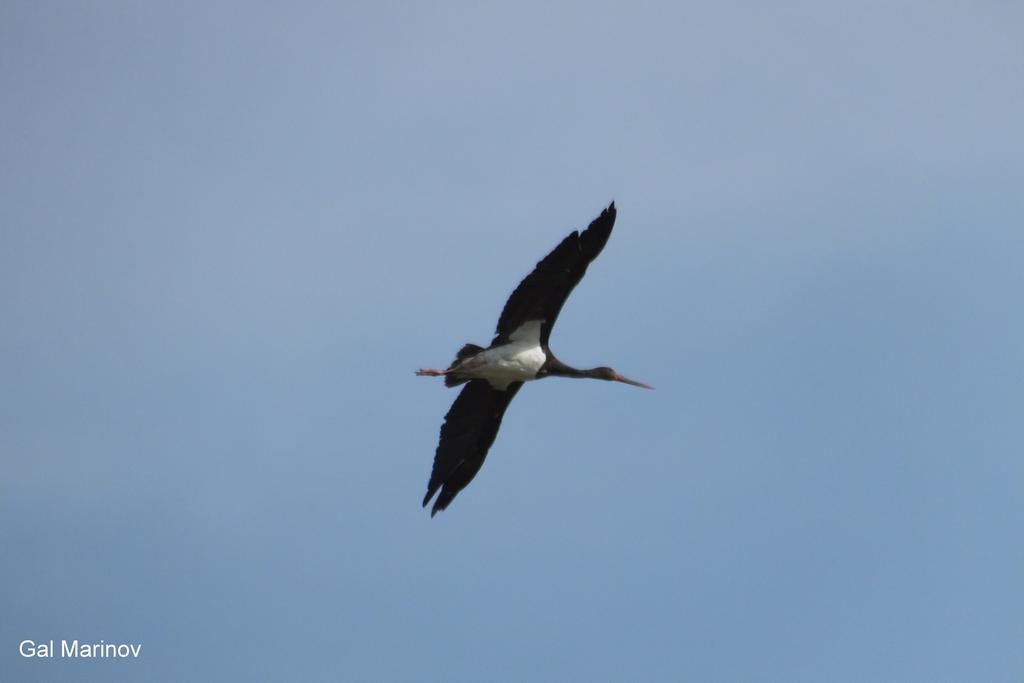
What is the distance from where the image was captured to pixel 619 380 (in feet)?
84.5

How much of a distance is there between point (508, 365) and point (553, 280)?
1.34m

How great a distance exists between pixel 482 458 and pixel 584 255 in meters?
3.28

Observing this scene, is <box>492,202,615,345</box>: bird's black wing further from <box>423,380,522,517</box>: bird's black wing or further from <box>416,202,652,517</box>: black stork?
<box>423,380,522,517</box>: bird's black wing

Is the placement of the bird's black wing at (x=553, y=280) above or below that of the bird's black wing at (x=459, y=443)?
above

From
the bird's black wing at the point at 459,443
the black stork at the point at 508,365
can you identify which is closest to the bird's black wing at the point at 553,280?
the black stork at the point at 508,365

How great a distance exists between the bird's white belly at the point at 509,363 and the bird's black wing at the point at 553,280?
169 millimetres

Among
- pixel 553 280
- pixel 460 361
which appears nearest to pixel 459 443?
pixel 460 361

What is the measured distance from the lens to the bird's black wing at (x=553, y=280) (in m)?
23.2

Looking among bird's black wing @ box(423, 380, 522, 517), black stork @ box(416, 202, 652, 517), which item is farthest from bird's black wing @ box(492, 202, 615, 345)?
bird's black wing @ box(423, 380, 522, 517)

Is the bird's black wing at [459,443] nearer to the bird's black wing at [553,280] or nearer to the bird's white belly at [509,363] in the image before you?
the bird's white belly at [509,363]

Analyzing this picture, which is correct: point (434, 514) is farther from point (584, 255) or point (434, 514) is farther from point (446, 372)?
point (584, 255)

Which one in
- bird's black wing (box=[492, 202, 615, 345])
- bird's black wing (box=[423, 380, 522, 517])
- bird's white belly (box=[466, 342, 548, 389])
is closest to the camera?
bird's black wing (box=[492, 202, 615, 345])

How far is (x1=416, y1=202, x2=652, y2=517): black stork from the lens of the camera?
23.4 meters

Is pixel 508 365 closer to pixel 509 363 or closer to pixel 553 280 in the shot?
pixel 509 363
